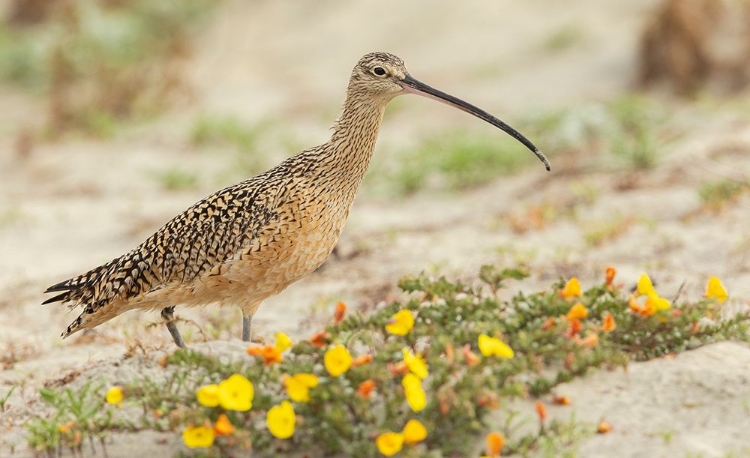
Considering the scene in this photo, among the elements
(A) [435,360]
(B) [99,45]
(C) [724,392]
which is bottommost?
(C) [724,392]

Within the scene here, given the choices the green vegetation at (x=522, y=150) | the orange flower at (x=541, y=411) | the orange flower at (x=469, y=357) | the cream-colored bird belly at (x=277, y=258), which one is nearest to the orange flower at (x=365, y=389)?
the orange flower at (x=469, y=357)

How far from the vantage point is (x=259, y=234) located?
16.3 feet

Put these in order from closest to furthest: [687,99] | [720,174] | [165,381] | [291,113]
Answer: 1. [165,381]
2. [720,174]
3. [687,99]
4. [291,113]

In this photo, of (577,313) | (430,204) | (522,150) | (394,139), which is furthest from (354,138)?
(394,139)

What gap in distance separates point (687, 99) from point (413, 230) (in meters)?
5.65

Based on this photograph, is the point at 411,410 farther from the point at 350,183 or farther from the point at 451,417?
the point at 350,183

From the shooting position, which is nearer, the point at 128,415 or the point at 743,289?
the point at 128,415

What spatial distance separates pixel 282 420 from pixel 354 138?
2006 millimetres

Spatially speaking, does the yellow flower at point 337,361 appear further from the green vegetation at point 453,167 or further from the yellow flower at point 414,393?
the green vegetation at point 453,167

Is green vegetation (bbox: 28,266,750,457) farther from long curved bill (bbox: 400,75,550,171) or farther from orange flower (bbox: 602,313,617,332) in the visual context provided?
long curved bill (bbox: 400,75,550,171)

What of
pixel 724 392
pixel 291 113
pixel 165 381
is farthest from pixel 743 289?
pixel 291 113

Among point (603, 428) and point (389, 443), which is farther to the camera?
point (603, 428)

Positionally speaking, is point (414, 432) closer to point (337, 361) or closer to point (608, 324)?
point (337, 361)

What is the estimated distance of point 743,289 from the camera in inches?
248
